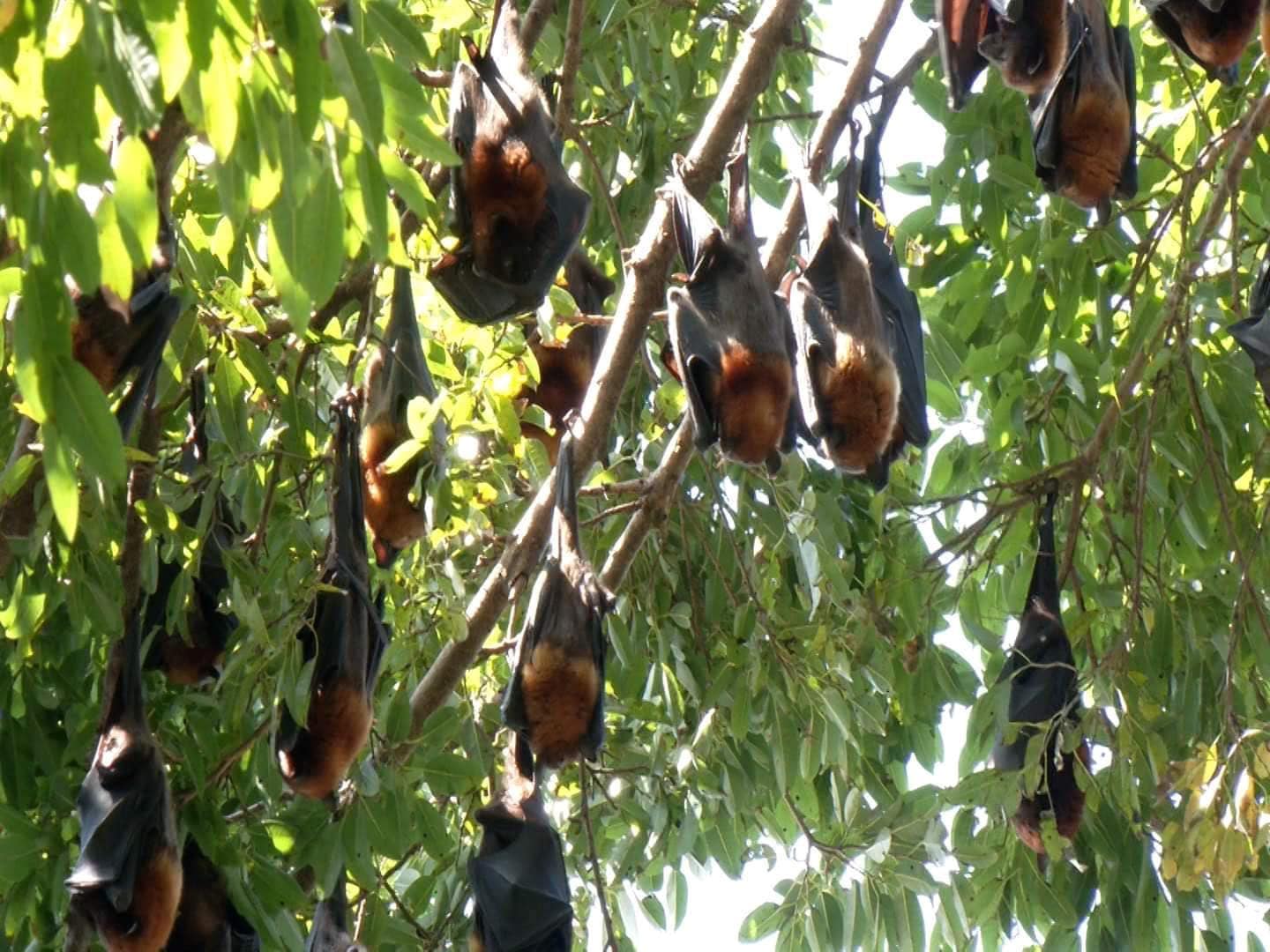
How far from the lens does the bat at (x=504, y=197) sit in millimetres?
3818

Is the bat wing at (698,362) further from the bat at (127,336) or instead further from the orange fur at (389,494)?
the bat at (127,336)

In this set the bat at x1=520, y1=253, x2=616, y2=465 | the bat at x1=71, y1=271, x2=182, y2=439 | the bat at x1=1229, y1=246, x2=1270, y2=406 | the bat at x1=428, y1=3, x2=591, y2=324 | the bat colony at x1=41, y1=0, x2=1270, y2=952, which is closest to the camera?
the bat at x1=71, y1=271, x2=182, y2=439

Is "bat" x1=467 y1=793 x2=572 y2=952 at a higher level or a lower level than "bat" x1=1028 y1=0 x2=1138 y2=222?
lower

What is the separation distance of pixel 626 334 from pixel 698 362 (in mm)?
151

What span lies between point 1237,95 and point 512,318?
1917 mm

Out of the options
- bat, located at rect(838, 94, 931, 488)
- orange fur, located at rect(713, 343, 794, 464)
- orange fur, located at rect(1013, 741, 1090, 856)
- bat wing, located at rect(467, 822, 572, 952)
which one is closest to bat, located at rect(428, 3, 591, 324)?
orange fur, located at rect(713, 343, 794, 464)

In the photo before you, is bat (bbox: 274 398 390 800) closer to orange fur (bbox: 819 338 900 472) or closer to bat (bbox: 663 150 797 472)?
bat (bbox: 663 150 797 472)

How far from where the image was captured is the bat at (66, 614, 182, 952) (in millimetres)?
3879

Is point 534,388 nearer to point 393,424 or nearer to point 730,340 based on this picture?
point 393,424

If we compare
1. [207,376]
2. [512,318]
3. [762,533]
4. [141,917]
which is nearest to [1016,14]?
[512,318]

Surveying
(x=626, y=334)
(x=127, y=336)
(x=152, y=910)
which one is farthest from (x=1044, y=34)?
(x=152, y=910)

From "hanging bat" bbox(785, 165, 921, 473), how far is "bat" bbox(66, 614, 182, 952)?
1404 millimetres

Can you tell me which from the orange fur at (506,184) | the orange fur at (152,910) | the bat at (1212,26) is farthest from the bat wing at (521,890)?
the bat at (1212,26)

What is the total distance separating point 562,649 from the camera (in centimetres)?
376
